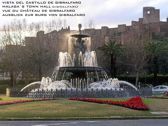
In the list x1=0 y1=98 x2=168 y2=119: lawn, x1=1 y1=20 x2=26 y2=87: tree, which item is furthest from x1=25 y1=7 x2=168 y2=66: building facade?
x1=0 y1=98 x2=168 y2=119: lawn

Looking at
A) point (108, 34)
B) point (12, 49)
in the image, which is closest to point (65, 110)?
point (12, 49)

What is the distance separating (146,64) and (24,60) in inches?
797

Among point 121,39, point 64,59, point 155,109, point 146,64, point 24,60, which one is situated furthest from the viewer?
point 121,39

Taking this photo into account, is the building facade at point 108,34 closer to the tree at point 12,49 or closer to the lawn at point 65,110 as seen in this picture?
the tree at point 12,49

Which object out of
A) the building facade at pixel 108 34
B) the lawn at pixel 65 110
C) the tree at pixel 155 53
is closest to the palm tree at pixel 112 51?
the building facade at pixel 108 34

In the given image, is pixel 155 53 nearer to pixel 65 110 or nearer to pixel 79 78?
pixel 79 78

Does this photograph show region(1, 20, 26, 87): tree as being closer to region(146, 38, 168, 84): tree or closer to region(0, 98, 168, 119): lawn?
region(146, 38, 168, 84): tree

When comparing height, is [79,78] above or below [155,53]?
below

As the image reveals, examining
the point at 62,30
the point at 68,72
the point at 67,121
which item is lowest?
the point at 67,121

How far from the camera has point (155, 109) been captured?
2619 centimetres

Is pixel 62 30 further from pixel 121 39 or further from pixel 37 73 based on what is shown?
pixel 121 39

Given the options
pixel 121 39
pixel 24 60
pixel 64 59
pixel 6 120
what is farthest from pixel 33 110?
pixel 121 39

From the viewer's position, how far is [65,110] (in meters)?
24.4

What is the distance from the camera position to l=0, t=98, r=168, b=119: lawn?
2306 centimetres
